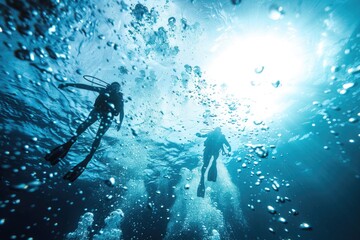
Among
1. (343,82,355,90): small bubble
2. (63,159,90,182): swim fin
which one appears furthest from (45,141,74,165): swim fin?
(343,82,355,90): small bubble

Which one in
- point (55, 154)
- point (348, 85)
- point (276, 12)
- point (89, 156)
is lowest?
point (55, 154)

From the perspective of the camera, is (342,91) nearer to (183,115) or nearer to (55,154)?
(183,115)

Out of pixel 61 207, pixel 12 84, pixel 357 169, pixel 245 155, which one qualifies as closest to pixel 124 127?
pixel 12 84

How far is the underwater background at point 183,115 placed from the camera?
7168 millimetres

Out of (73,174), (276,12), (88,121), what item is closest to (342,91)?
(276,12)

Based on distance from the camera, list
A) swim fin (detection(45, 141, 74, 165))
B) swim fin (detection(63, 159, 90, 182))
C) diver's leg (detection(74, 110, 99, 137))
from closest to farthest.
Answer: swim fin (detection(45, 141, 74, 165)) < swim fin (detection(63, 159, 90, 182)) < diver's leg (detection(74, 110, 99, 137))

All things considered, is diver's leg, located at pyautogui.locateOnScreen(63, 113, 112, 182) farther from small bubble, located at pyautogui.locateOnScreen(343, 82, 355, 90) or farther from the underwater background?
small bubble, located at pyautogui.locateOnScreen(343, 82, 355, 90)

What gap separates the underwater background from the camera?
717cm

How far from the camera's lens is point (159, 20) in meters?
6.98

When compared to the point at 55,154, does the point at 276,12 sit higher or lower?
higher

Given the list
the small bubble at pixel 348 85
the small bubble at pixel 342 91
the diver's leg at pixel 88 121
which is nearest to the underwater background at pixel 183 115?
the small bubble at pixel 342 91

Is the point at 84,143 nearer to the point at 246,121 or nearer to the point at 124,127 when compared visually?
the point at 124,127

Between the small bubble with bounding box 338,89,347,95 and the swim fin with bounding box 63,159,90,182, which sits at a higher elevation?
the small bubble with bounding box 338,89,347,95

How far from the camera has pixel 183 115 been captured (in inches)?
464
